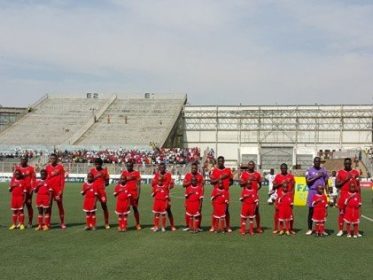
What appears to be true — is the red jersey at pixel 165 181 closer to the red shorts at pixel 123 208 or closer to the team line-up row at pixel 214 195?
the team line-up row at pixel 214 195

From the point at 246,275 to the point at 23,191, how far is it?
320 inches

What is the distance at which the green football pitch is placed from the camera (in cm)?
960

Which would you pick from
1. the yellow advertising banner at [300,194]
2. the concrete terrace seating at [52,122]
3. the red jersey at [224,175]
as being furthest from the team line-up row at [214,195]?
the concrete terrace seating at [52,122]

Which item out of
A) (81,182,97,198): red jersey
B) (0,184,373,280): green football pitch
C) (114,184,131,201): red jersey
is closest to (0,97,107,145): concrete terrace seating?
(81,182,97,198): red jersey

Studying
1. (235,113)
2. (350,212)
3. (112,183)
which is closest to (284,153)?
(235,113)

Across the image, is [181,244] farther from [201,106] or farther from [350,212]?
[201,106]


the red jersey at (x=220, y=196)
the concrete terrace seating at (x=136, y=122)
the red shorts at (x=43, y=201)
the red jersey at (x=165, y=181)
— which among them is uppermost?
the concrete terrace seating at (x=136, y=122)

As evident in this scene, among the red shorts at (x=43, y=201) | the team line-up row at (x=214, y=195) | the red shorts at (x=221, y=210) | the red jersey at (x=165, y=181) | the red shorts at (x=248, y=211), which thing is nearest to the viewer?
the team line-up row at (x=214, y=195)

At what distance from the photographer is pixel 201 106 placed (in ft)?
222

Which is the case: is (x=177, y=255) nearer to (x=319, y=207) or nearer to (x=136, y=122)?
(x=319, y=207)

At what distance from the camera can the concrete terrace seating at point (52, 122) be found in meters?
64.1

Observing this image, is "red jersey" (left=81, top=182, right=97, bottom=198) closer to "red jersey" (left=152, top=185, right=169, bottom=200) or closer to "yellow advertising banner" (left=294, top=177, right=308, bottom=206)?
"red jersey" (left=152, top=185, right=169, bottom=200)

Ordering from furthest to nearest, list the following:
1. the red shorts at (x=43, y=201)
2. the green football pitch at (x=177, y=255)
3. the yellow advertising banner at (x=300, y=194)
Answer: the yellow advertising banner at (x=300, y=194) → the red shorts at (x=43, y=201) → the green football pitch at (x=177, y=255)

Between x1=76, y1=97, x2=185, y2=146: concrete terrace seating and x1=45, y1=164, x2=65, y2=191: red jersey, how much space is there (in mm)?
44556
